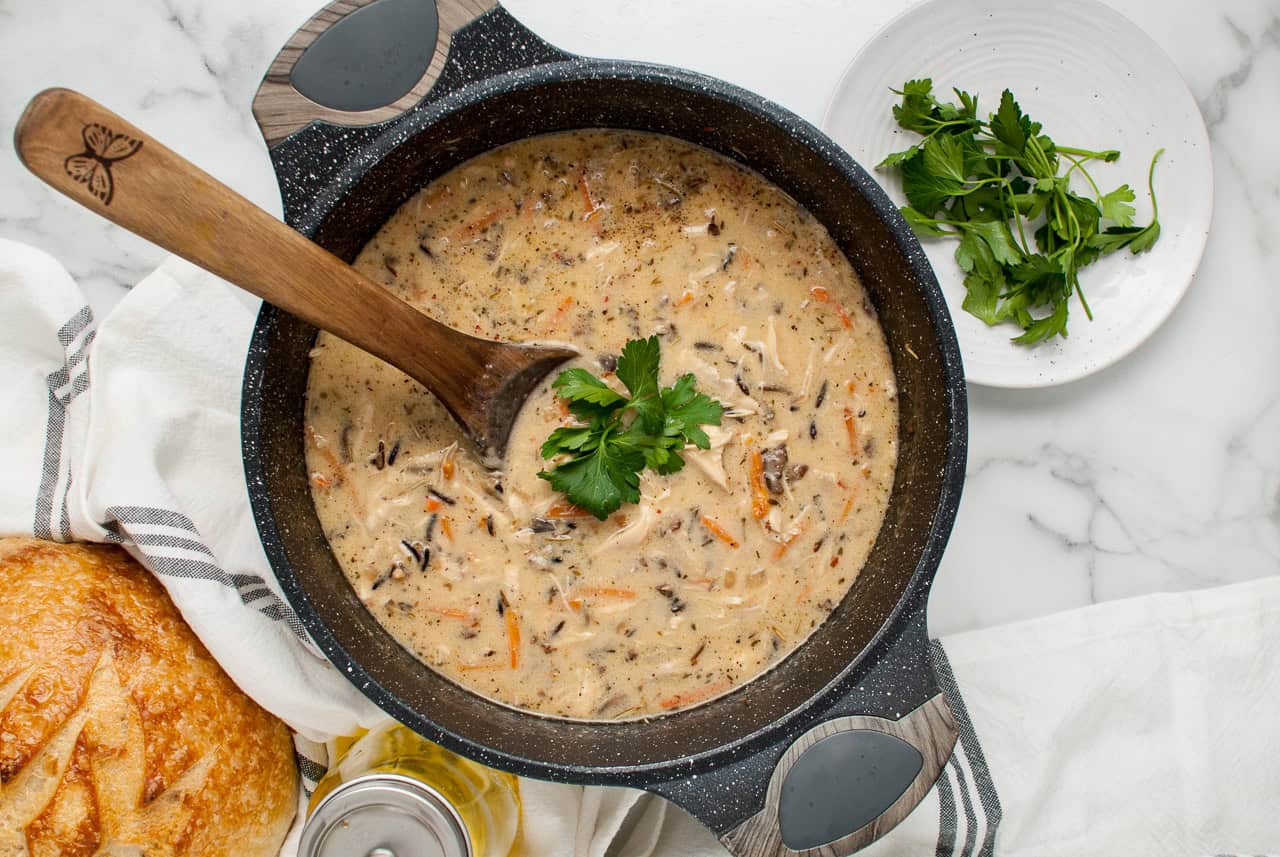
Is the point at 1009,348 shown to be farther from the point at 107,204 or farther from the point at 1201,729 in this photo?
the point at 107,204

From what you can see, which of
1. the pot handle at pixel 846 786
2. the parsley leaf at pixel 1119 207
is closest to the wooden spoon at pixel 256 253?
the pot handle at pixel 846 786

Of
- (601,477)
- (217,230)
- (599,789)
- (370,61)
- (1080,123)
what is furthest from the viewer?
(1080,123)

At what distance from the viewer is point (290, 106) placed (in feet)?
5.69

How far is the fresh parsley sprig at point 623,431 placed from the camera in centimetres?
185


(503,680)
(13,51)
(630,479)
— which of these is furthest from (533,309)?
(13,51)

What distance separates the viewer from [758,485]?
1943 mm

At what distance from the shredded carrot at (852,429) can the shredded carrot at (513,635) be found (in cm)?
68

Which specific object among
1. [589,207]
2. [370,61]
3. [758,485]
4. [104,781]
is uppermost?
[370,61]

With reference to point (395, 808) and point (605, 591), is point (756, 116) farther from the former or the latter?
point (395, 808)

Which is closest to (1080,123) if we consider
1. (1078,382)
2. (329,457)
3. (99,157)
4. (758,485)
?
(1078,382)

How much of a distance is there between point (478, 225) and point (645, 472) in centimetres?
53

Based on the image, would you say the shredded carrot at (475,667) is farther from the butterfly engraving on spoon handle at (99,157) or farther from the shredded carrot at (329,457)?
the butterfly engraving on spoon handle at (99,157)

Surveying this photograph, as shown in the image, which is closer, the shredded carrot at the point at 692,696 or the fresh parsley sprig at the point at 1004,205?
the shredded carrot at the point at 692,696

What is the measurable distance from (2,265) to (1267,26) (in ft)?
8.61
